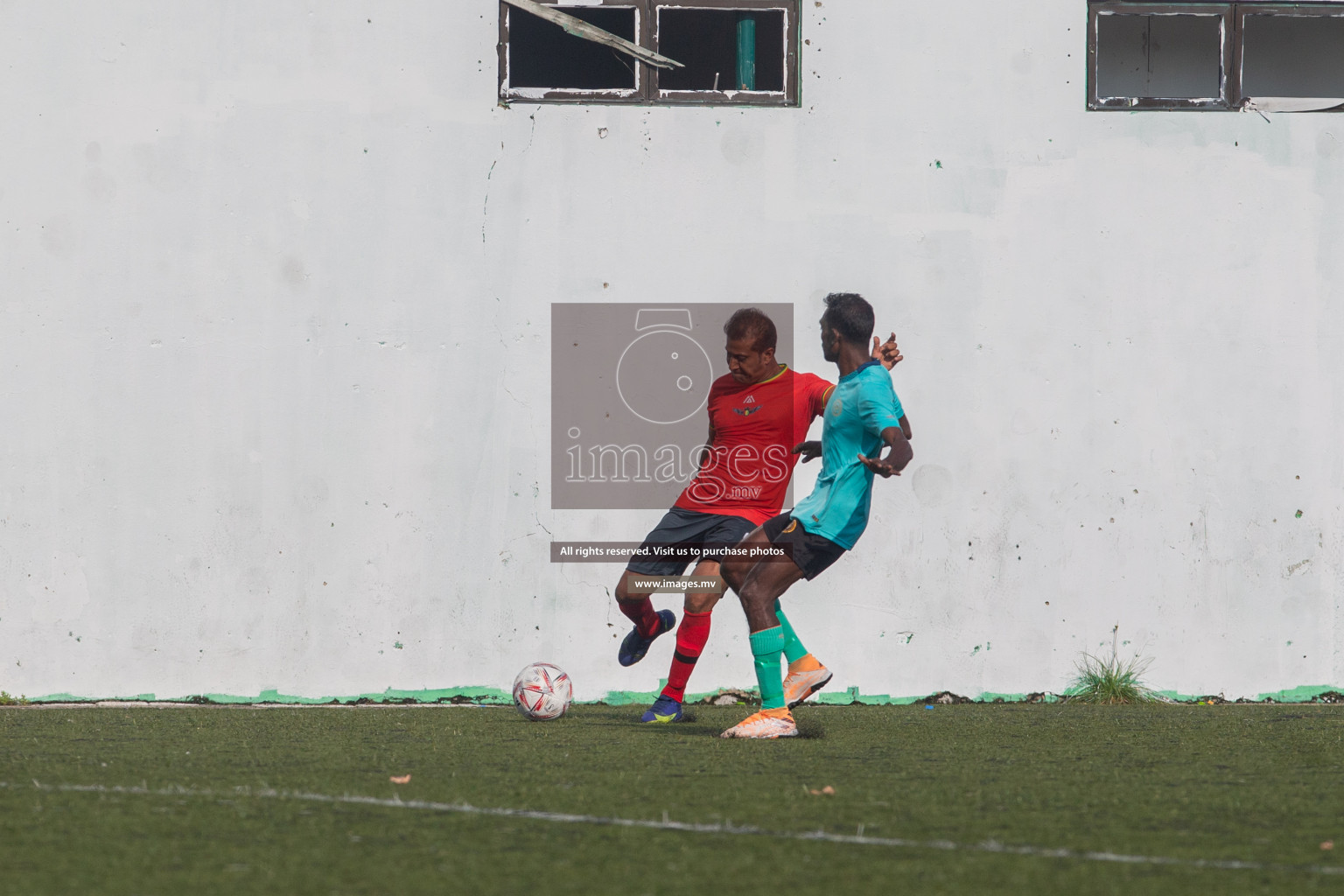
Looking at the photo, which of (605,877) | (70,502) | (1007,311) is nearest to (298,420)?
(70,502)

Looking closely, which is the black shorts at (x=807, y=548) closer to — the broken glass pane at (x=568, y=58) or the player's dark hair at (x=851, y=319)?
the player's dark hair at (x=851, y=319)

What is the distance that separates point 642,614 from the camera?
6398 mm

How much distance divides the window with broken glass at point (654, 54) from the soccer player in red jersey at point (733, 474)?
1675 millimetres

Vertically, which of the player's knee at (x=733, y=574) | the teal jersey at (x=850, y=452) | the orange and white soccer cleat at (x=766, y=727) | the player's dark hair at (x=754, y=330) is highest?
the player's dark hair at (x=754, y=330)

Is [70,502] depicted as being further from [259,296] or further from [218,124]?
[218,124]

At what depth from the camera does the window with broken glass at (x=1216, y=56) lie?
24.5ft

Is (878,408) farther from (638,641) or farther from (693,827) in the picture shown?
(693,827)

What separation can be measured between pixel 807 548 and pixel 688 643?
95 cm

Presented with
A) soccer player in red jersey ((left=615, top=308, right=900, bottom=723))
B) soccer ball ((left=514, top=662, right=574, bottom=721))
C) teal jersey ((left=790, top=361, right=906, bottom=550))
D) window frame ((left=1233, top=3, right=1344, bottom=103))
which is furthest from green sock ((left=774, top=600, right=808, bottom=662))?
window frame ((left=1233, top=3, right=1344, bottom=103))

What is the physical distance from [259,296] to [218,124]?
878 millimetres

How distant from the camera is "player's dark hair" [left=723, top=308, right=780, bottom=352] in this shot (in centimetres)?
614

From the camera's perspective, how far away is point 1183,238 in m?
7.39

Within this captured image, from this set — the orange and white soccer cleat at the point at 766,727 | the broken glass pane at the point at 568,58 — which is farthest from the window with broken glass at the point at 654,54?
the orange and white soccer cleat at the point at 766,727

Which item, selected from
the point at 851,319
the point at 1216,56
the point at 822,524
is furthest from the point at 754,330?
the point at 1216,56
